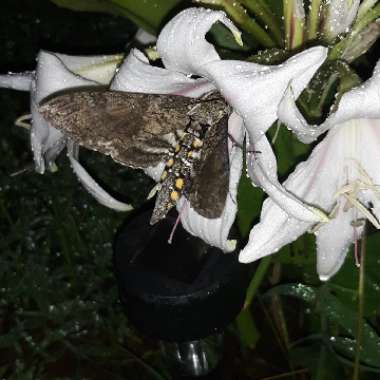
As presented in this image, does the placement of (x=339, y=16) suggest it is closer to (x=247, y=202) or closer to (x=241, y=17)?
(x=241, y=17)

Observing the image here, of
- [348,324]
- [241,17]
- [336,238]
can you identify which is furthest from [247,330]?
[241,17]

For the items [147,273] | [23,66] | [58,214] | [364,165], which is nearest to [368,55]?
[364,165]

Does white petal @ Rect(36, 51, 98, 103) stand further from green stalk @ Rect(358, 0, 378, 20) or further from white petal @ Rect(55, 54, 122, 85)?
green stalk @ Rect(358, 0, 378, 20)

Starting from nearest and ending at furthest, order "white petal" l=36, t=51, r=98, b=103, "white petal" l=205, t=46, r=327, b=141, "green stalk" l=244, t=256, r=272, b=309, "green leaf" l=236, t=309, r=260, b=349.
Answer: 1. "white petal" l=205, t=46, r=327, b=141
2. "white petal" l=36, t=51, r=98, b=103
3. "green stalk" l=244, t=256, r=272, b=309
4. "green leaf" l=236, t=309, r=260, b=349

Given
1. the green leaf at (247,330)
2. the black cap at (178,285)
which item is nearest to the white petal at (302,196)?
the black cap at (178,285)

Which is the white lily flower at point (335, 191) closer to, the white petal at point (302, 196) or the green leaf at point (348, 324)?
the white petal at point (302, 196)

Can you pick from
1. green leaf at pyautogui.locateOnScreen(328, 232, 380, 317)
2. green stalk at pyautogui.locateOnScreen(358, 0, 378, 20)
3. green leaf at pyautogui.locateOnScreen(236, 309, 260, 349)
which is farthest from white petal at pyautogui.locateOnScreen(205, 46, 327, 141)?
green leaf at pyautogui.locateOnScreen(236, 309, 260, 349)

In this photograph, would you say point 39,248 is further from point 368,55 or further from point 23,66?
point 368,55
